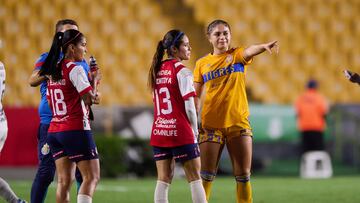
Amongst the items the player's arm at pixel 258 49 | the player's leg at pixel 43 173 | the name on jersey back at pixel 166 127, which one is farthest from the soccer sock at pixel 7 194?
the player's arm at pixel 258 49

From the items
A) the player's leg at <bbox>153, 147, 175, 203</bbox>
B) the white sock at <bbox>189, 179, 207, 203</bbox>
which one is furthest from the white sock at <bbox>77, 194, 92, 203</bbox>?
the white sock at <bbox>189, 179, 207, 203</bbox>

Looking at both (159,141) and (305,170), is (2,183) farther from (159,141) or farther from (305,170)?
(305,170)

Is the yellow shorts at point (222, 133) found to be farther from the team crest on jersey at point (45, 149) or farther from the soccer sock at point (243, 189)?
the team crest on jersey at point (45, 149)

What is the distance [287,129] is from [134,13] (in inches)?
182

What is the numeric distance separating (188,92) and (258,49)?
2.57 ft

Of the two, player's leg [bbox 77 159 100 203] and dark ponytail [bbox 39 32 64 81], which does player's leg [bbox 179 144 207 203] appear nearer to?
player's leg [bbox 77 159 100 203]

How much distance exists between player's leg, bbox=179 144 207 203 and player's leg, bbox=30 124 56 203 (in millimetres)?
1379

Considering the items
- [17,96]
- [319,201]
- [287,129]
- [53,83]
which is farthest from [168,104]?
[17,96]

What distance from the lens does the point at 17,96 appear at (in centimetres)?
1853

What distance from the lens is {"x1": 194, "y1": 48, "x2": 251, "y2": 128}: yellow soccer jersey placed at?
318 inches

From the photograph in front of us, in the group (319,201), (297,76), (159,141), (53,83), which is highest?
(297,76)

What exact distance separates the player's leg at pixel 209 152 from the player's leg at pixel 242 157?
0.12 meters

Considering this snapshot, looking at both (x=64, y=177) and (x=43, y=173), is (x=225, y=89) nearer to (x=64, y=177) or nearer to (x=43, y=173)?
(x=64, y=177)

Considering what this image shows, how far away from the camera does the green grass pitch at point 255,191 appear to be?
36.0ft
